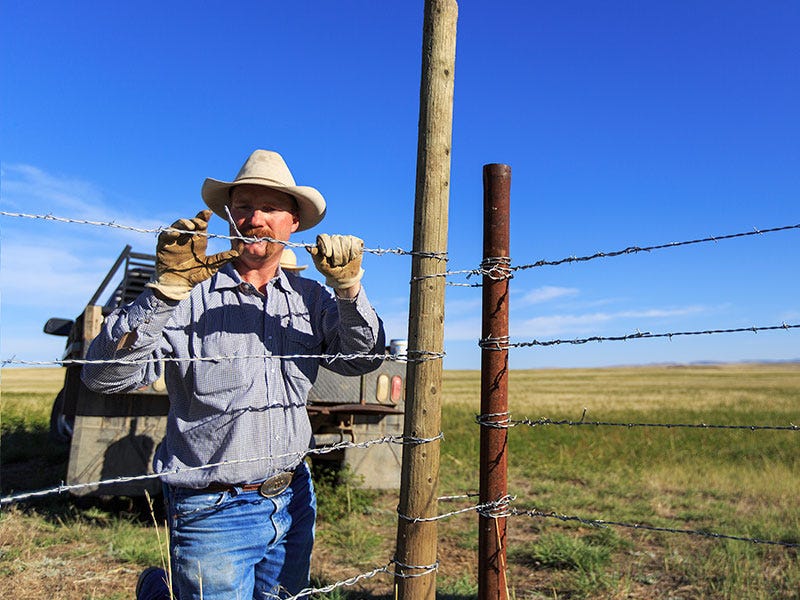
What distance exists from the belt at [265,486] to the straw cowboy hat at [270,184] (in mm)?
939

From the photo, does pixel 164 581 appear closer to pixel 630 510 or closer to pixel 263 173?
pixel 263 173

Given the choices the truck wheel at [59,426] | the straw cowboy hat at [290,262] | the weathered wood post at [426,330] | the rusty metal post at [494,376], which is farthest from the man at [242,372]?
the truck wheel at [59,426]

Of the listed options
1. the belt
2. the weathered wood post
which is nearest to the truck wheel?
the belt

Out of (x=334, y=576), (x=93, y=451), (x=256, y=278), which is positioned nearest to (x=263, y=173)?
(x=256, y=278)

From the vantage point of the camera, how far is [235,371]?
2.14m

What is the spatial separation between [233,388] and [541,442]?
9.19 meters

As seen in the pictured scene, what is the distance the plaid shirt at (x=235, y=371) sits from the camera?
82.4 inches

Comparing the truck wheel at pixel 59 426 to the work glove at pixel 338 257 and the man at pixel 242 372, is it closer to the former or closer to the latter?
the man at pixel 242 372

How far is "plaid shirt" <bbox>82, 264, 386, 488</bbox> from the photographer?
209 centimetres

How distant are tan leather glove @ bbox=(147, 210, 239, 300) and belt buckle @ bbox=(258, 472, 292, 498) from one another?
2.33 feet

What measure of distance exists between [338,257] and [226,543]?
0.98 meters

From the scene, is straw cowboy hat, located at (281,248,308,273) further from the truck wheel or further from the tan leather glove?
the truck wheel

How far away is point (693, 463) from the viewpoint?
30.7 ft

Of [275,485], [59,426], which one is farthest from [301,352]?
[59,426]
